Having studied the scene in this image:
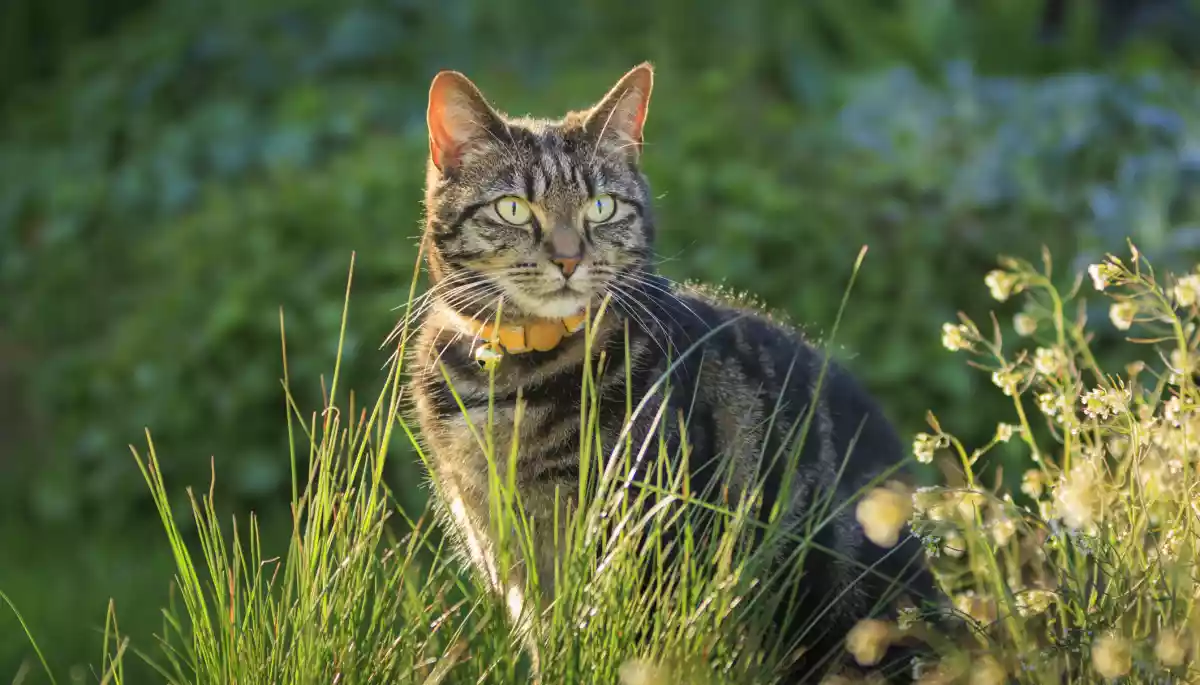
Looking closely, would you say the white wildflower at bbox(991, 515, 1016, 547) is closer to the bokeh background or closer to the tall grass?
the tall grass

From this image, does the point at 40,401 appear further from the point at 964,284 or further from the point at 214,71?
the point at 964,284

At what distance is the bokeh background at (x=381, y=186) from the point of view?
436cm

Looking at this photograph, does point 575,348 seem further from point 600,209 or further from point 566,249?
point 600,209

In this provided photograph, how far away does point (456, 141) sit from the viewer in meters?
2.61

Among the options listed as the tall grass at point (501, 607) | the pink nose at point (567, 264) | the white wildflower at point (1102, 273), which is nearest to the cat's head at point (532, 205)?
the pink nose at point (567, 264)

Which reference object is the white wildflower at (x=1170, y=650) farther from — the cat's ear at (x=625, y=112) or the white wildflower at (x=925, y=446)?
the cat's ear at (x=625, y=112)

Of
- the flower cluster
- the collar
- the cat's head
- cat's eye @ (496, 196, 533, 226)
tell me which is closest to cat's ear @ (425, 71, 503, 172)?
the cat's head

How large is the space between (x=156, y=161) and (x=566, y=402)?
4.06 m

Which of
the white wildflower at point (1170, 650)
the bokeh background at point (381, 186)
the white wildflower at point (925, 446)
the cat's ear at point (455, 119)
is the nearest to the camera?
the white wildflower at point (1170, 650)

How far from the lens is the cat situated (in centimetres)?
240

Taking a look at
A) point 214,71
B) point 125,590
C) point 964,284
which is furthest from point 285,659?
point 214,71

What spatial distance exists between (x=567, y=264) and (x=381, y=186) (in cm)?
262

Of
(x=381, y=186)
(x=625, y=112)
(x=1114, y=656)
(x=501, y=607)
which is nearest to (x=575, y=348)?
(x=625, y=112)

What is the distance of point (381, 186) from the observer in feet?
16.1
